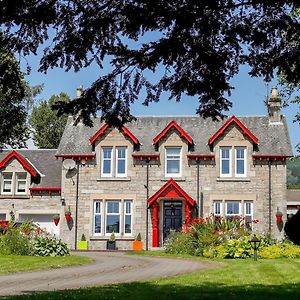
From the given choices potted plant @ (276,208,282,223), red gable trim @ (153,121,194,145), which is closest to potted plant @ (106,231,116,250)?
red gable trim @ (153,121,194,145)

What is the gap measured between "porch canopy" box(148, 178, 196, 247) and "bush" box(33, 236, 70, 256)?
10.2 meters

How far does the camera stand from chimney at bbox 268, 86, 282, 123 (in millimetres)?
36938

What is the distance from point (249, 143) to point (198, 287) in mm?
23321

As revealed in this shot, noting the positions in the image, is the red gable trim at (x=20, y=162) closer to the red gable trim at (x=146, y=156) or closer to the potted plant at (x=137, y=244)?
the red gable trim at (x=146, y=156)

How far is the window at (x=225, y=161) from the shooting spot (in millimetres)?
35469

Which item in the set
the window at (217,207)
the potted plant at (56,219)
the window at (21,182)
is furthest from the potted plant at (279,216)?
the window at (21,182)

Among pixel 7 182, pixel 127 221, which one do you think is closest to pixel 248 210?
pixel 127 221

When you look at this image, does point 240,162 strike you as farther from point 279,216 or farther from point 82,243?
point 82,243

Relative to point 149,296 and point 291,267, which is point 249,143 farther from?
point 149,296

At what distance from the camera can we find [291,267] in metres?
19.2

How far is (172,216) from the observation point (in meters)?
35.5

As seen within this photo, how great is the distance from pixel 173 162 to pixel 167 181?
50.0 inches

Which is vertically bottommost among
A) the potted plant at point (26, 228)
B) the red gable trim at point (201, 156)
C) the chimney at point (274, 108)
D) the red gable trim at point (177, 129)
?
the potted plant at point (26, 228)

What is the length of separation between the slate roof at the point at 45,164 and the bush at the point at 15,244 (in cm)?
1235
